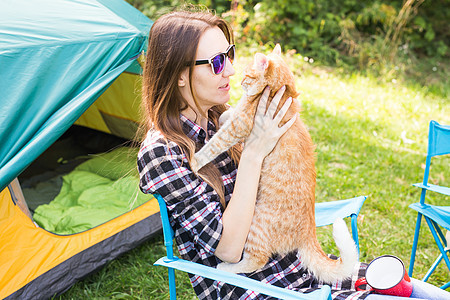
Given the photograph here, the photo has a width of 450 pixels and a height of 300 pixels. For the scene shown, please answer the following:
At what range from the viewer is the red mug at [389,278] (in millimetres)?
1359

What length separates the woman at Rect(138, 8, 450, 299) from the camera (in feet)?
4.53

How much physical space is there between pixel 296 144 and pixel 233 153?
284mm

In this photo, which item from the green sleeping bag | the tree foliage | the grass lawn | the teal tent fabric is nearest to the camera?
the teal tent fabric

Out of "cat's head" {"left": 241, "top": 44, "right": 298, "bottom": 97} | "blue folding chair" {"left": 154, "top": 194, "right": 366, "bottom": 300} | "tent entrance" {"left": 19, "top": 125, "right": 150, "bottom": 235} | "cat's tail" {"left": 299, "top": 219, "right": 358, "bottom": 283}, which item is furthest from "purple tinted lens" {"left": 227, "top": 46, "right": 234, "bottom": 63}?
"tent entrance" {"left": 19, "top": 125, "right": 150, "bottom": 235}

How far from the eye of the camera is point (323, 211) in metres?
1.90

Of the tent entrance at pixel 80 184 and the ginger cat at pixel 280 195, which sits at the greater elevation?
the ginger cat at pixel 280 195

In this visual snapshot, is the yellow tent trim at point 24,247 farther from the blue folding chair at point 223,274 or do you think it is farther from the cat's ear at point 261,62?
the cat's ear at point 261,62

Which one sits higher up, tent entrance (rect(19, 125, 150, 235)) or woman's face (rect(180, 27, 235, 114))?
woman's face (rect(180, 27, 235, 114))

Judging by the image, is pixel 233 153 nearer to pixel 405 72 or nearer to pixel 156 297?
pixel 156 297

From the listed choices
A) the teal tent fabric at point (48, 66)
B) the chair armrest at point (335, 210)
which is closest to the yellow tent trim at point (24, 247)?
the teal tent fabric at point (48, 66)

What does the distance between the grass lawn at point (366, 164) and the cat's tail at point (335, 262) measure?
1.07m

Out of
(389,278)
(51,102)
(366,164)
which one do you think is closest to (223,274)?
(389,278)

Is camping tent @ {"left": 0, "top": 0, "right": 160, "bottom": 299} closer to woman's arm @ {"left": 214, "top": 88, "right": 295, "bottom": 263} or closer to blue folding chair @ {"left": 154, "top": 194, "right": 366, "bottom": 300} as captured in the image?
blue folding chair @ {"left": 154, "top": 194, "right": 366, "bottom": 300}

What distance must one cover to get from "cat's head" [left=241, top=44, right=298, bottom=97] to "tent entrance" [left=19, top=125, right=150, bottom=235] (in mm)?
1111
